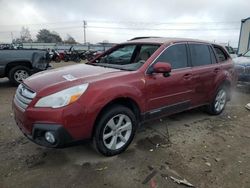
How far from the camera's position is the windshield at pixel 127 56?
4.16m

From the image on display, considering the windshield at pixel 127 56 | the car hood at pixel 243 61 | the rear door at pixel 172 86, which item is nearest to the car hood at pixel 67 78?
the windshield at pixel 127 56

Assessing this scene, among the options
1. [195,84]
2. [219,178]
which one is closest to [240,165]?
[219,178]

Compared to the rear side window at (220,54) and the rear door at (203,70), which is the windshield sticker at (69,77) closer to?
the rear door at (203,70)

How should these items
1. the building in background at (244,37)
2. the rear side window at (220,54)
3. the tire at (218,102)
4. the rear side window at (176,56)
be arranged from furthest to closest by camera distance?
the building in background at (244,37) < the rear side window at (220,54) < the tire at (218,102) < the rear side window at (176,56)

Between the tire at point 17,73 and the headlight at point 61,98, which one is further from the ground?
the headlight at point 61,98

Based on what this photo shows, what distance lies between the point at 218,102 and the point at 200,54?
128cm

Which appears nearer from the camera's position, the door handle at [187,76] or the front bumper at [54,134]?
the front bumper at [54,134]

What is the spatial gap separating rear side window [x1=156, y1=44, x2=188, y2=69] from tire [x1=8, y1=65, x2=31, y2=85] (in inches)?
235

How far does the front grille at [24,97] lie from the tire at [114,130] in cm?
93

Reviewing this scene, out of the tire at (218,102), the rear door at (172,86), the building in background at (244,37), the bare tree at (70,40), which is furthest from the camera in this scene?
the bare tree at (70,40)

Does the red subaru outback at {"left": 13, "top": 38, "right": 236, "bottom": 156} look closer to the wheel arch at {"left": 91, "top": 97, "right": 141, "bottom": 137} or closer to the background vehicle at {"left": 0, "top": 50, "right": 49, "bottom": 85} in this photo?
the wheel arch at {"left": 91, "top": 97, "right": 141, "bottom": 137}

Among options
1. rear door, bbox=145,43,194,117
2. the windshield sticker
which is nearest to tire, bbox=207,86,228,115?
rear door, bbox=145,43,194,117

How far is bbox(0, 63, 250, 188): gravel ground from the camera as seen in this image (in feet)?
10.2

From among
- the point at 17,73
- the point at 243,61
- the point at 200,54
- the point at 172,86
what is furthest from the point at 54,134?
the point at 243,61
